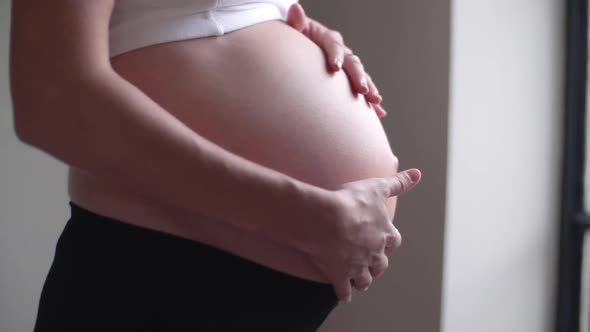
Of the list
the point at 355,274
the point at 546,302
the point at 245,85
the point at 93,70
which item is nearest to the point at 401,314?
the point at 546,302

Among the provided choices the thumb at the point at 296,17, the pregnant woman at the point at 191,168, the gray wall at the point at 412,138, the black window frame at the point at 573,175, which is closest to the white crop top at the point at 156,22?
the pregnant woman at the point at 191,168

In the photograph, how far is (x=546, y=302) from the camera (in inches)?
58.6

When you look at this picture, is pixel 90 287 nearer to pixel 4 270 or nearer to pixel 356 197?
pixel 356 197

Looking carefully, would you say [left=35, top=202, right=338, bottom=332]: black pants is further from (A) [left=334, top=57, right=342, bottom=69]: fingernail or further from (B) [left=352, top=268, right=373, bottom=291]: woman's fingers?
(A) [left=334, top=57, right=342, bottom=69]: fingernail

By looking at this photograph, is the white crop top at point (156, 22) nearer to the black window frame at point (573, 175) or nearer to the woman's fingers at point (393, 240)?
the woman's fingers at point (393, 240)

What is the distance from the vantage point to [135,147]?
0.36 m

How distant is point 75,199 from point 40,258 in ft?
2.95

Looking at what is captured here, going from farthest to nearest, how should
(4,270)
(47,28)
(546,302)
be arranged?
(546,302) < (4,270) < (47,28)

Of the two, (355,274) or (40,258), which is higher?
(355,274)

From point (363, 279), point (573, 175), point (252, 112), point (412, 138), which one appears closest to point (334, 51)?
point (252, 112)

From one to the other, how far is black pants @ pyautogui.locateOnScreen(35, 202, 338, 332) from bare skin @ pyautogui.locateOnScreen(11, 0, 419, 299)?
0.06 feet

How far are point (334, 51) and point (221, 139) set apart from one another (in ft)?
0.77

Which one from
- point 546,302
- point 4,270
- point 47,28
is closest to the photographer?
point 47,28

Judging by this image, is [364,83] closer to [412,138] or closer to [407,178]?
[407,178]
